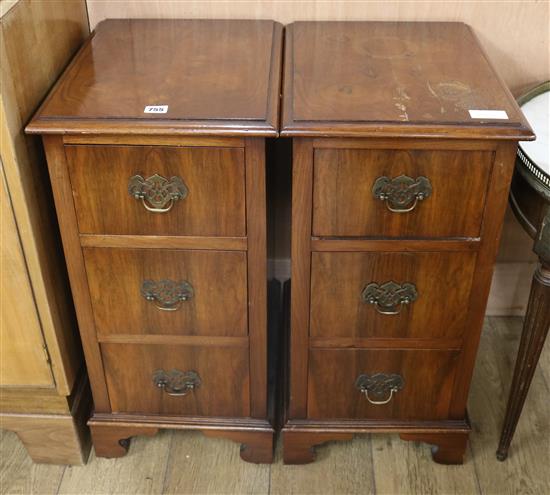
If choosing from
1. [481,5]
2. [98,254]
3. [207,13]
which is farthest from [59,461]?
[481,5]

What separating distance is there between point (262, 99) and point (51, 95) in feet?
1.13

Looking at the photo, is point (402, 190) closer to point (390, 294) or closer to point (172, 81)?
point (390, 294)

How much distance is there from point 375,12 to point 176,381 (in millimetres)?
839

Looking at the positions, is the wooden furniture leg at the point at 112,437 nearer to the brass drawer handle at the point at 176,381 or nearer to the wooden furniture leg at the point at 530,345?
the brass drawer handle at the point at 176,381

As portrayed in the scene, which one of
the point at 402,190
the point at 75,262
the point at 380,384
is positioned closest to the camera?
the point at 402,190

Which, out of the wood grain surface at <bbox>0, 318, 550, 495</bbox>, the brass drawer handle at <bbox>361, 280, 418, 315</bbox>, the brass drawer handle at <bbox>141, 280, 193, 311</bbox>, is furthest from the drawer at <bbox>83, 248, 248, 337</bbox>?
the wood grain surface at <bbox>0, 318, 550, 495</bbox>

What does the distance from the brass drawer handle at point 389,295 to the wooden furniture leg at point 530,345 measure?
22cm

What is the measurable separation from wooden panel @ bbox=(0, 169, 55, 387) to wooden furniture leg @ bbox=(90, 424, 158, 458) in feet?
0.53

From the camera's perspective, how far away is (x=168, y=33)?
1.43 metres

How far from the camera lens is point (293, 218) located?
122 cm

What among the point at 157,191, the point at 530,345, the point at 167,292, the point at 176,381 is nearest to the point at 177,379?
the point at 176,381

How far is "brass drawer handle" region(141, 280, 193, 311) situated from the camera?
130 centimetres

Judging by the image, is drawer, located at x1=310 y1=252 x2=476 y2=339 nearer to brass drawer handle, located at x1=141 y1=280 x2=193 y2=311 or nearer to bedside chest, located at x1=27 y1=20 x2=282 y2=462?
bedside chest, located at x1=27 y1=20 x2=282 y2=462

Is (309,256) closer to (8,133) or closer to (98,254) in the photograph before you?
(98,254)
